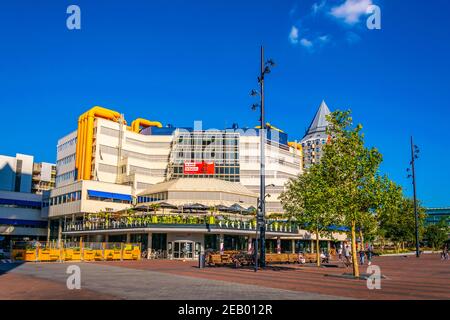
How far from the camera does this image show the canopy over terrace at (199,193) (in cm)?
6531

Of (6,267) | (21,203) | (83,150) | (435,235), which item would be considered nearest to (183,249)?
(6,267)

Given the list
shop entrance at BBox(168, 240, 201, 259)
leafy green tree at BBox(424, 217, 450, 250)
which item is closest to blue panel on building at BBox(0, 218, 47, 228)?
shop entrance at BBox(168, 240, 201, 259)

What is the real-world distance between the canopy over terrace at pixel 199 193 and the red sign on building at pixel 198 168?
1331 cm

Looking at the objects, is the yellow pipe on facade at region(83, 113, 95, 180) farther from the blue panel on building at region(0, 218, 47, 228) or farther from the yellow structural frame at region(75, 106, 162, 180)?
the blue panel on building at region(0, 218, 47, 228)

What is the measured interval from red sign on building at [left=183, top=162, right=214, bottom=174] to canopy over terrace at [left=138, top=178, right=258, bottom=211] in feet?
43.7

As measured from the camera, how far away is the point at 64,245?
4400cm

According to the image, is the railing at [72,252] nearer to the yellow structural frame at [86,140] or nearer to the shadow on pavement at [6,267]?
the shadow on pavement at [6,267]

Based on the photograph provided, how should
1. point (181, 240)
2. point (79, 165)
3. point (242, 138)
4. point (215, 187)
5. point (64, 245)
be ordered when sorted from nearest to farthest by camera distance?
point (64, 245) < point (181, 240) < point (215, 187) < point (79, 165) < point (242, 138)

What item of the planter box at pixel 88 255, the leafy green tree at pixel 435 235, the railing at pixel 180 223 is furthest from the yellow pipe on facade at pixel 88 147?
the leafy green tree at pixel 435 235

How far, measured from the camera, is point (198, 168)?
84062mm

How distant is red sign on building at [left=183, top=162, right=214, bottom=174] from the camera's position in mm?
83688

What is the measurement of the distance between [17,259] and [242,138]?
58611 millimetres
